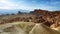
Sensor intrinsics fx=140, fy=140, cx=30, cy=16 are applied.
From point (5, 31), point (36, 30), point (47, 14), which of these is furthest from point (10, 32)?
point (47, 14)

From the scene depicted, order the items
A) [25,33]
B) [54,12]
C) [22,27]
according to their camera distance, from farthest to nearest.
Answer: [54,12] → [22,27] → [25,33]

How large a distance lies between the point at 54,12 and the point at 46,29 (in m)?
4.78

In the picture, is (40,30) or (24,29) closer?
(40,30)

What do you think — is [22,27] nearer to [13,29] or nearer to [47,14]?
[13,29]

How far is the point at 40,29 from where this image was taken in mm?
4609

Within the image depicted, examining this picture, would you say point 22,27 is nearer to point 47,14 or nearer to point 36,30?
point 36,30

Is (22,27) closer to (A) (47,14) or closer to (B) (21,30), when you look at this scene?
(B) (21,30)

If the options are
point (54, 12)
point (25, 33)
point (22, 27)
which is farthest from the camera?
point (54, 12)

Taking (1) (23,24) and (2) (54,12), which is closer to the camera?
(1) (23,24)

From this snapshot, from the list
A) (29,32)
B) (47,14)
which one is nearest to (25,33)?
(29,32)

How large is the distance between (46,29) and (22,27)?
83cm

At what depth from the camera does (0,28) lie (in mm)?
4738

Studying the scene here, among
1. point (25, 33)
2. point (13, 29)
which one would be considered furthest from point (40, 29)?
point (13, 29)

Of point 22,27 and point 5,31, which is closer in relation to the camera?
point 5,31
